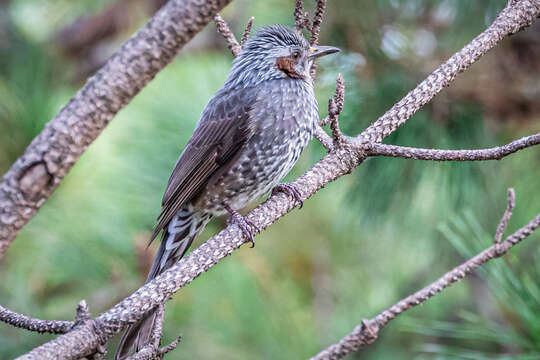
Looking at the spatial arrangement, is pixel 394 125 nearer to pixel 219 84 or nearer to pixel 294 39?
pixel 294 39

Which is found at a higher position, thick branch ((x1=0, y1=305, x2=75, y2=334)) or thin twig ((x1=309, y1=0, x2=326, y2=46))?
thin twig ((x1=309, y1=0, x2=326, y2=46))

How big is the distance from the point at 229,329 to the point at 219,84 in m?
1.72

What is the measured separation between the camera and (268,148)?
3.20 m

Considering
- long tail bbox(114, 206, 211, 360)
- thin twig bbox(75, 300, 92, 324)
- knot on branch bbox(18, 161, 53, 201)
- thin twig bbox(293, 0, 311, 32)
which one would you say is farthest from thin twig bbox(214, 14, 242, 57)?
knot on branch bbox(18, 161, 53, 201)

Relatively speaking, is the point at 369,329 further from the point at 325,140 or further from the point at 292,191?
the point at 325,140

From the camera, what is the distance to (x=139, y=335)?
2.43 m

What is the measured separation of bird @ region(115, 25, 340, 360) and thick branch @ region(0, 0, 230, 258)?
172 cm

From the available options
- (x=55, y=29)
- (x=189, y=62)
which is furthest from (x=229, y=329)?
(x=55, y=29)

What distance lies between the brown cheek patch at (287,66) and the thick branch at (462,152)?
124cm

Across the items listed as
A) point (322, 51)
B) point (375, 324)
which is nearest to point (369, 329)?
point (375, 324)

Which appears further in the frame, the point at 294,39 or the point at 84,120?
the point at 294,39

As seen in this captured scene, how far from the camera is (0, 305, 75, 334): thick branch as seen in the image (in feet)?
5.74

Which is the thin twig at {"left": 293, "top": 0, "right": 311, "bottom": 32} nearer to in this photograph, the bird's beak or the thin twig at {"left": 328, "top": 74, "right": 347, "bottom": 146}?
the bird's beak

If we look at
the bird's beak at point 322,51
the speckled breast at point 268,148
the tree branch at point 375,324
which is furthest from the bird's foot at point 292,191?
the bird's beak at point 322,51
